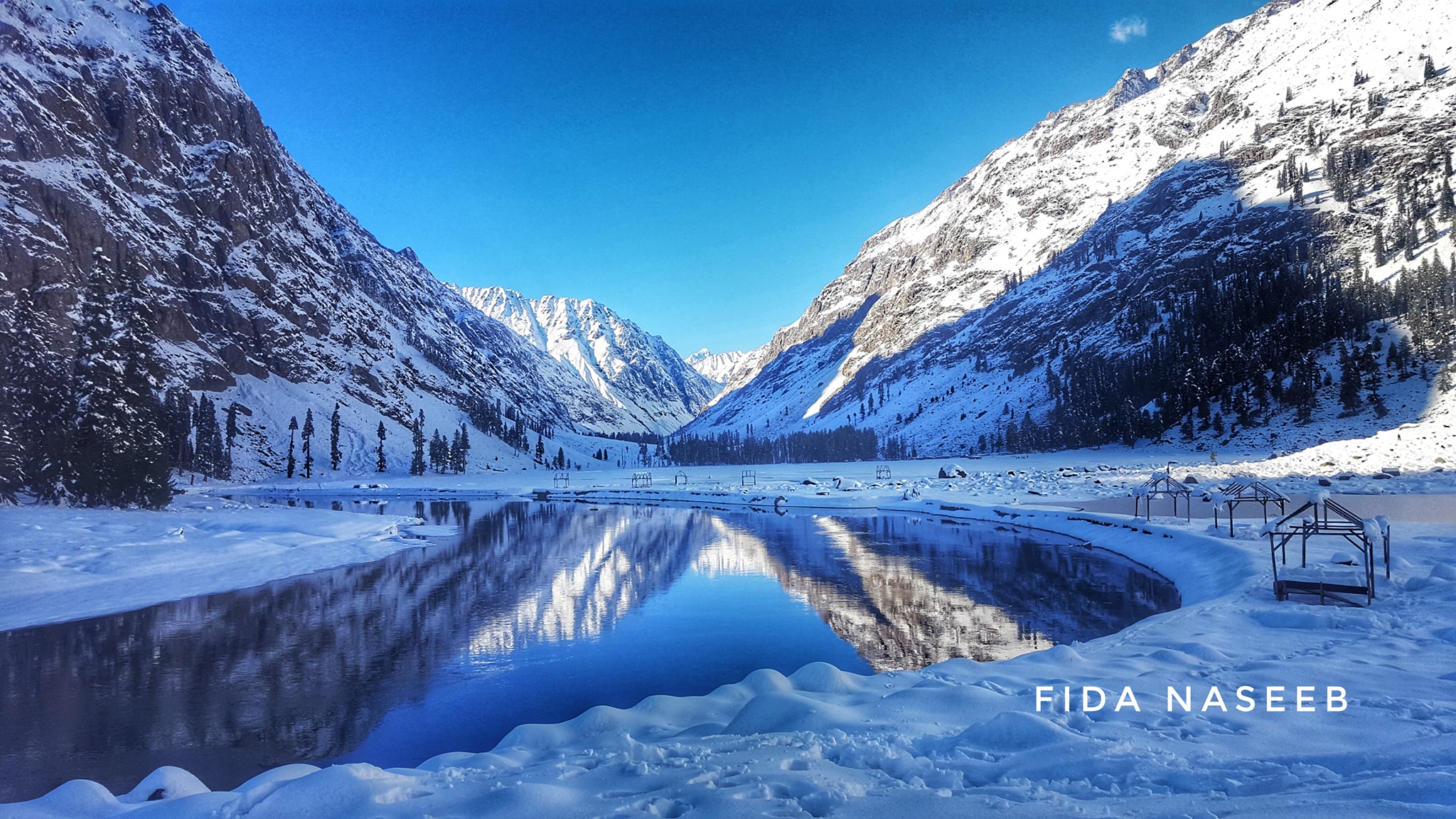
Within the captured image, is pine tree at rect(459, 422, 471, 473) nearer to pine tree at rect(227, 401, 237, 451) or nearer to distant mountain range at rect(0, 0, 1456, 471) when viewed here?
distant mountain range at rect(0, 0, 1456, 471)

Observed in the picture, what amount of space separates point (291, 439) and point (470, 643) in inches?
6327

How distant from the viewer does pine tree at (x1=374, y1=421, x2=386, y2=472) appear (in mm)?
162250

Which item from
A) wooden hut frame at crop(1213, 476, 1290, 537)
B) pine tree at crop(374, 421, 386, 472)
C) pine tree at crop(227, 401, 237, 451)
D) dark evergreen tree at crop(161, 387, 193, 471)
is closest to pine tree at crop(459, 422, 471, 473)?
pine tree at crop(374, 421, 386, 472)

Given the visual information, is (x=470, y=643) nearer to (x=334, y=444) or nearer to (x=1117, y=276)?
(x=334, y=444)

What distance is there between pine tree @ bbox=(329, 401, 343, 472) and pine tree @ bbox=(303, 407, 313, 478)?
4155mm

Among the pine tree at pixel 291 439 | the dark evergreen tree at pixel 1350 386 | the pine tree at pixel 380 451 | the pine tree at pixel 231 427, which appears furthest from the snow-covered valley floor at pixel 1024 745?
the pine tree at pixel 380 451

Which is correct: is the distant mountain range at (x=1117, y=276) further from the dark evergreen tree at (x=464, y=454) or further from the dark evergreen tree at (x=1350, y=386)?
the dark evergreen tree at (x=464, y=454)

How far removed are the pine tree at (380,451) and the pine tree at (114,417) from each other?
130 meters

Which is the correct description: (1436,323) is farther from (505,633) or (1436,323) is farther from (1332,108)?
(1332,108)

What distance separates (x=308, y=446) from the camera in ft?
496

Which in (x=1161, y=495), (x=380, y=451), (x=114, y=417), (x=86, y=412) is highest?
(x=86, y=412)

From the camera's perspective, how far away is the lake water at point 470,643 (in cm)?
1108

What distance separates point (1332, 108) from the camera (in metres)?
190

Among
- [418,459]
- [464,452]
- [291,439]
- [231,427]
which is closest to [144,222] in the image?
[231,427]
